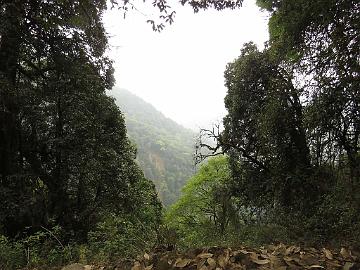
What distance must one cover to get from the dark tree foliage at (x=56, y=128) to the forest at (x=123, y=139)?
4 centimetres

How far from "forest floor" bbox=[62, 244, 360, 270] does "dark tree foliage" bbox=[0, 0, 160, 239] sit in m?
6.69

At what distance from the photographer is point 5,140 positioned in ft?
35.6

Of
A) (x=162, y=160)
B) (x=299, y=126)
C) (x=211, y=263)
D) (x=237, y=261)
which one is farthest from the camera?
(x=162, y=160)

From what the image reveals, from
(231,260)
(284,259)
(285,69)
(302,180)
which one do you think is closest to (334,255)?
(284,259)

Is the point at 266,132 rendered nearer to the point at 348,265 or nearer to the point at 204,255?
the point at 348,265

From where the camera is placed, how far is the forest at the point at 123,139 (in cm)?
791

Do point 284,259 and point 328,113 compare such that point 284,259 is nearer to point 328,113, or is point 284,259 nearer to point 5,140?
point 328,113

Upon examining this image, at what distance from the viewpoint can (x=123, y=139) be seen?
13.4 m

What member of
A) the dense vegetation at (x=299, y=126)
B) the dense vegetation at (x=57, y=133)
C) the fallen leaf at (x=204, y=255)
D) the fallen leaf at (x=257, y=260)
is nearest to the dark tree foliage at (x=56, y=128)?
the dense vegetation at (x=57, y=133)

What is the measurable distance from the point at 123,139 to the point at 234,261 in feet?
32.6

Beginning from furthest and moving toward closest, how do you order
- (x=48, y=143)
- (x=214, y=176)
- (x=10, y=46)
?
(x=214, y=176)
(x=48, y=143)
(x=10, y=46)

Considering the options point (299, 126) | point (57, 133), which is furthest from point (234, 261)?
point (299, 126)

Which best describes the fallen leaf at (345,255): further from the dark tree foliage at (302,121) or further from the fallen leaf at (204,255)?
the dark tree foliage at (302,121)

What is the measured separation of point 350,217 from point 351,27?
417 centimetres
